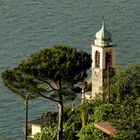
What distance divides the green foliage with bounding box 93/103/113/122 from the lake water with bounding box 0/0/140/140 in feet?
27.5

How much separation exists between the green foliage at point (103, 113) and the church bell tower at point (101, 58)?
633 centimetres

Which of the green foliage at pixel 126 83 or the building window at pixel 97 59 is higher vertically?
the building window at pixel 97 59

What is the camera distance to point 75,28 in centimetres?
4816

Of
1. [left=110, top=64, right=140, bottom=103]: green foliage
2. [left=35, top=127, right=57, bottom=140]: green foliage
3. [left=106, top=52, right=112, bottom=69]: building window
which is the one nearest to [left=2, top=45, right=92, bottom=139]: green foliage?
[left=35, top=127, right=57, bottom=140]: green foliage

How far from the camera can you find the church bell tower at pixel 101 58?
33.1 m

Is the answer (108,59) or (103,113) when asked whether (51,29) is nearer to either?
(108,59)

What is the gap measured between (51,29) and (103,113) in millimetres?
23092

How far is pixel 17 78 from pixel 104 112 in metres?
3.22

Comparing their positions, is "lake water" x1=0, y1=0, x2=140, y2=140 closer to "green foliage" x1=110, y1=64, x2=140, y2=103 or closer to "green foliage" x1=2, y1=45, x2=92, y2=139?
"green foliage" x1=110, y1=64, x2=140, y2=103

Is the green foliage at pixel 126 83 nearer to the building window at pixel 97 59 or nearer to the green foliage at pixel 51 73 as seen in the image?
the green foliage at pixel 51 73

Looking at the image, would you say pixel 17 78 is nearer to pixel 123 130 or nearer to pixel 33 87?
pixel 33 87

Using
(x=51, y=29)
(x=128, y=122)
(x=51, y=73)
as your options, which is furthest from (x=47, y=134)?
(x=51, y=29)

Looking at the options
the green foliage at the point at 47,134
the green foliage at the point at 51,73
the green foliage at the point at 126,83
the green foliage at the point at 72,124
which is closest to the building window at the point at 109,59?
the green foliage at the point at 126,83

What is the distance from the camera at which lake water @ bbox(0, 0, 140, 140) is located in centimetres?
3641
